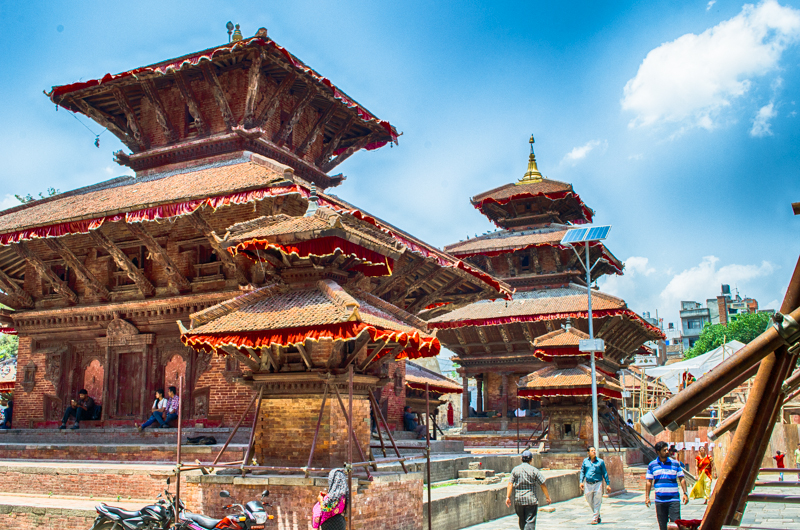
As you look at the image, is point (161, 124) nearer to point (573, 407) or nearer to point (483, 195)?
Answer: point (573, 407)

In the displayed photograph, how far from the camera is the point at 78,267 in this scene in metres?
18.4

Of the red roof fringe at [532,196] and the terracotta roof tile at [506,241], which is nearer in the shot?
the terracotta roof tile at [506,241]

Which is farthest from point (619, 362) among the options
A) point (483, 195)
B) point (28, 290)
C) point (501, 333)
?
point (28, 290)

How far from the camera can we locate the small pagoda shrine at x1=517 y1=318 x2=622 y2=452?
75.5 feet

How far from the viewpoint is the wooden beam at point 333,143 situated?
22766 millimetres

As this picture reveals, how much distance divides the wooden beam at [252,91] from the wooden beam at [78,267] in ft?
18.3

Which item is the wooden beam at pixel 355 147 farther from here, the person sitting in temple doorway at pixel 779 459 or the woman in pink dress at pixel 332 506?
the person sitting in temple doorway at pixel 779 459

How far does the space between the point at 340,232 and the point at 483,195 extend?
98.5ft

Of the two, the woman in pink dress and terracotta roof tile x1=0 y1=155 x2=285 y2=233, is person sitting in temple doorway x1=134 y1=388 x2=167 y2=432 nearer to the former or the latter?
terracotta roof tile x1=0 y1=155 x2=285 y2=233

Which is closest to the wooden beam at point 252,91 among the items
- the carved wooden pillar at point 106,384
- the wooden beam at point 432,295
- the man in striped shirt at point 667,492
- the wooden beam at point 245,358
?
the wooden beam at point 432,295

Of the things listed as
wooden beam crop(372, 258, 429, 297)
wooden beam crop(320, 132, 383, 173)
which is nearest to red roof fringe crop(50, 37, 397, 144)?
wooden beam crop(320, 132, 383, 173)

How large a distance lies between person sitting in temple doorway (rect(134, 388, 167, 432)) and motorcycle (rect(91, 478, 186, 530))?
685 cm

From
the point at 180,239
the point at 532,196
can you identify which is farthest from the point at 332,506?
the point at 532,196

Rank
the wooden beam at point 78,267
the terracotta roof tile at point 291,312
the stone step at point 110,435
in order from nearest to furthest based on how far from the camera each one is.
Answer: the terracotta roof tile at point 291,312 < the stone step at point 110,435 < the wooden beam at point 78,267
